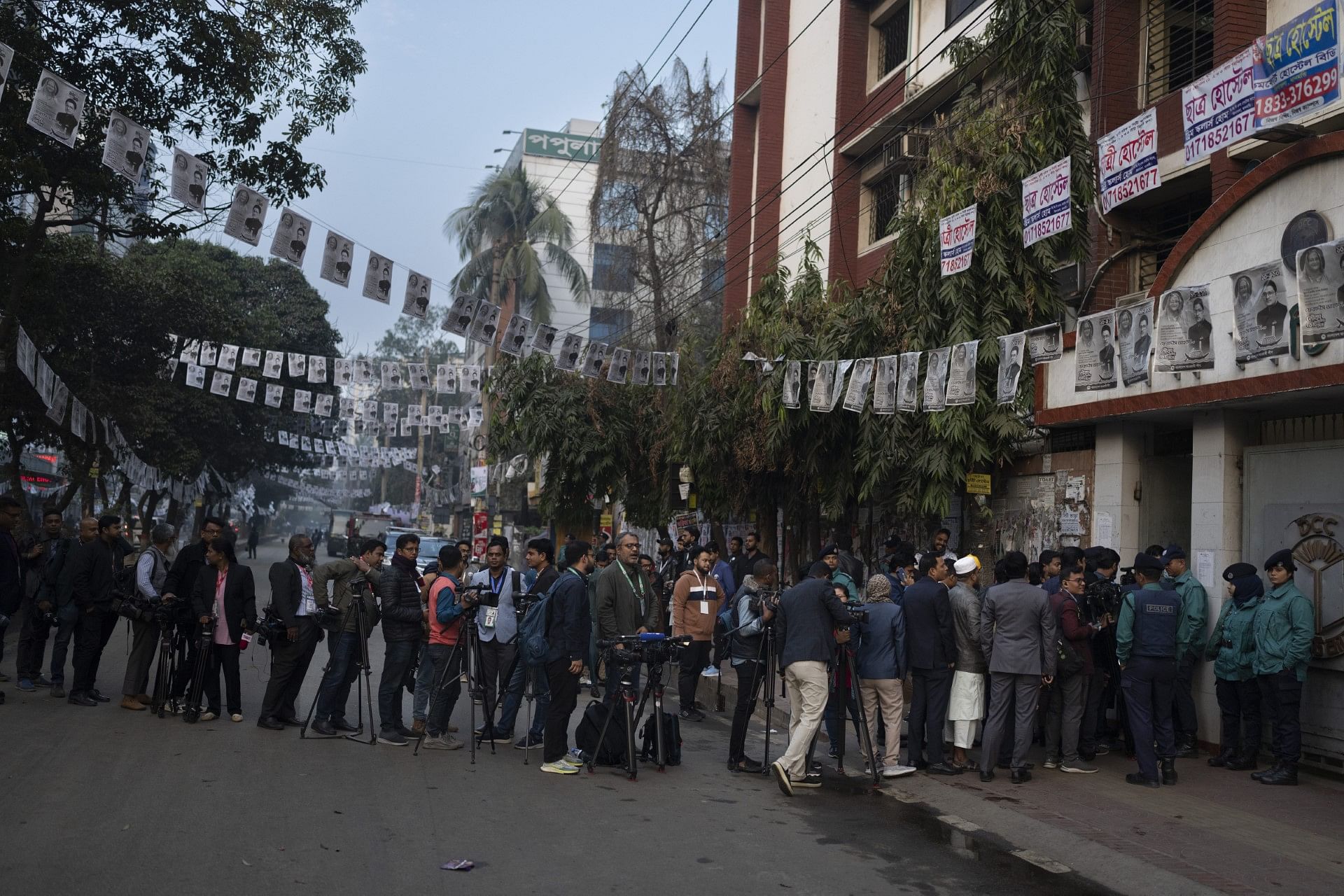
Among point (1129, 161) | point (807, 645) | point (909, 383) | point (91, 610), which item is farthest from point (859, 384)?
point (91, 610)

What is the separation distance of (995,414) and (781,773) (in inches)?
276

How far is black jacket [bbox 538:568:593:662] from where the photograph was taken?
9.85m

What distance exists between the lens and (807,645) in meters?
9.67

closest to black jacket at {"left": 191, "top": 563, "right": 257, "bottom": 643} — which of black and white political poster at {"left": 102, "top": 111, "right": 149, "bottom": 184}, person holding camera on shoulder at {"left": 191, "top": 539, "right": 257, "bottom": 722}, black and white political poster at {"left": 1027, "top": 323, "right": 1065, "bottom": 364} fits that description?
person holding camera on shoulder at {"left": 191, "top": 539, "right": 257, "bottom": 722}

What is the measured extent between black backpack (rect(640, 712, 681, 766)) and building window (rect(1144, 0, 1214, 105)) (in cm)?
1019

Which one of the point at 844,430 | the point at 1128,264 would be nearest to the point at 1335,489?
the point at 1128,264

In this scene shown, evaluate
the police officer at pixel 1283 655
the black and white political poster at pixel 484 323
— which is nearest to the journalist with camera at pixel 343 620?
the black and white political poster at pixel 484 323

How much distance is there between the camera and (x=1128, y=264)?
1507 centimetres

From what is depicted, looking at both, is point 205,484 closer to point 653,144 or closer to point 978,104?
point 653,144

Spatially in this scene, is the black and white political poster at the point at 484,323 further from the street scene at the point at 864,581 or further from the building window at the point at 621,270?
the building window at the point at 621,270

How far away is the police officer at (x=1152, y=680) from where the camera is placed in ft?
32.4

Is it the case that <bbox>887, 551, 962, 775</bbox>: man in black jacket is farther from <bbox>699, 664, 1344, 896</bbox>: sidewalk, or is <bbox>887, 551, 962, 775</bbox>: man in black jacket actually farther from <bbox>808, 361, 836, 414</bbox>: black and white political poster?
<bbox>808, 361, 836, 414</bbox>: black and white political poster

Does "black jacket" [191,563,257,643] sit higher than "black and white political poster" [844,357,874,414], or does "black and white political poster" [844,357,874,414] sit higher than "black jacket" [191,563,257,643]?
"black and white political poster" [844,357,874,414]

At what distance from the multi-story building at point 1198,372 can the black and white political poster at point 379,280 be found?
27.0 ft
